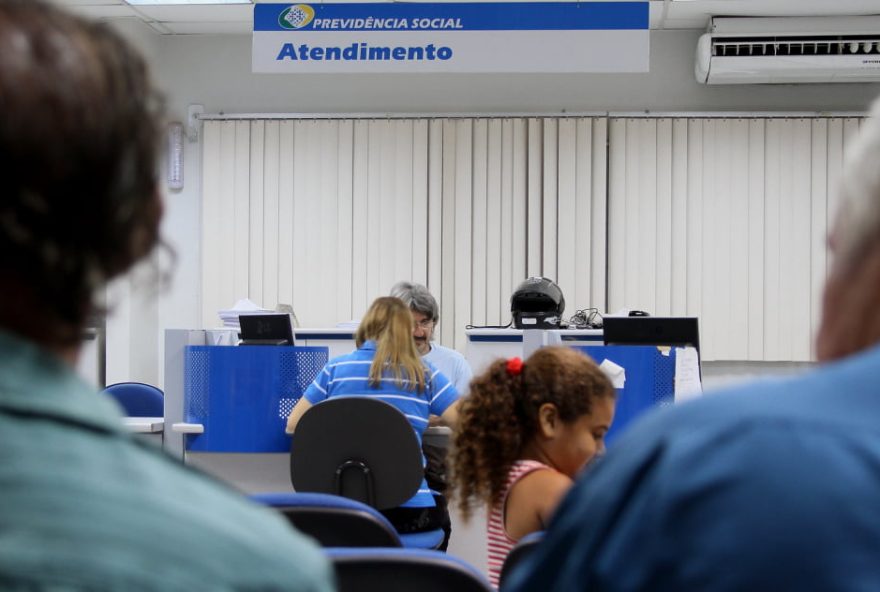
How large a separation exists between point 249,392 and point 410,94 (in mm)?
3619

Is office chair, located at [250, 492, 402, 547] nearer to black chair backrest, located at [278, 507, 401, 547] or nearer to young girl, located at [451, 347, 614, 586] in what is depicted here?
black chair backrest, located at [278, 507, 401, 547]

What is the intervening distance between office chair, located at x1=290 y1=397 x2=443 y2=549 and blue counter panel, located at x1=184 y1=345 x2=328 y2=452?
45 centimetres

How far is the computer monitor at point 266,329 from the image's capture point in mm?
3900

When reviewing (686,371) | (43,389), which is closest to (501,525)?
(686,371)

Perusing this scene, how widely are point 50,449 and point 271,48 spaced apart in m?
4.54

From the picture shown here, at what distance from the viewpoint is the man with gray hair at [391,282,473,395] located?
439 centimetres

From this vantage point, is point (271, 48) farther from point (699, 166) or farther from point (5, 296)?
point (5, 296)

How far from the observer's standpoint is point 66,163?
50cm

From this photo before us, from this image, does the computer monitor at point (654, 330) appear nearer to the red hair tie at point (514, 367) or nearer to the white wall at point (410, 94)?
the red hair tie at point (514, 367)

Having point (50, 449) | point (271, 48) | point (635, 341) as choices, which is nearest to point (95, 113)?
point (50, 449)

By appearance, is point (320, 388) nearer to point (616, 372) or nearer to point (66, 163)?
point (616, 372)

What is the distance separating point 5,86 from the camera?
0.48 m

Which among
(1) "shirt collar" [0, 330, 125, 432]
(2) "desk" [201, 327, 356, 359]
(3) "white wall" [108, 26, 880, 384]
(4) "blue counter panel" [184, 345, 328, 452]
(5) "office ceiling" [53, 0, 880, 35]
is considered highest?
(5) "office ceiling" [53, 0, 880, 35]

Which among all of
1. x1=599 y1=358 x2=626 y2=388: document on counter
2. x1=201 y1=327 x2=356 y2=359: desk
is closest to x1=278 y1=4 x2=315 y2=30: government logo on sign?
x1=201 y1=327 x2=356 y2=359: desk
